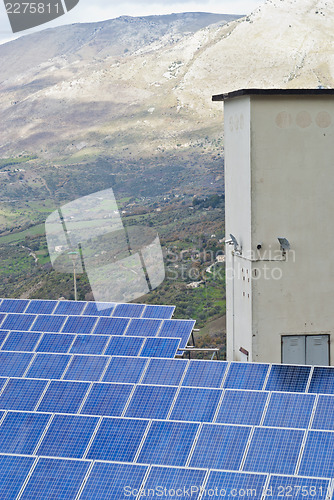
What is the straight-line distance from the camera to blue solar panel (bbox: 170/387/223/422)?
1131cm

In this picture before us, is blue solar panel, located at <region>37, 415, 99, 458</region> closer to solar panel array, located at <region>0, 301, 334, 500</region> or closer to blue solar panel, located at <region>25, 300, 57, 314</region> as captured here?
solar panel array, located at <region>0, 301, 334, 500</region>

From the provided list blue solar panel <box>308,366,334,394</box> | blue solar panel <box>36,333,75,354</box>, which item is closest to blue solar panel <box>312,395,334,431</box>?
blue solar panel <box>308,366,334,394</box>

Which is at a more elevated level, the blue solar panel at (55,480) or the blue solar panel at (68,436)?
the blue solar panel at (55,480)

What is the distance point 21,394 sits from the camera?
12.5 meters

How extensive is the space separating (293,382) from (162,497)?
4.27 m

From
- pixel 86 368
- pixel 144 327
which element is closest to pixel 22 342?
pixel 144 327

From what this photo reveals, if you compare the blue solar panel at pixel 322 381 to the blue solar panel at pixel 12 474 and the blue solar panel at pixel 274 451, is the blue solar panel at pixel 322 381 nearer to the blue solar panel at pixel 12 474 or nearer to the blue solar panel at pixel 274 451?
the blue solar panel at pixel 274 451

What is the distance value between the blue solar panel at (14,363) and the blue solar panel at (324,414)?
267 inches

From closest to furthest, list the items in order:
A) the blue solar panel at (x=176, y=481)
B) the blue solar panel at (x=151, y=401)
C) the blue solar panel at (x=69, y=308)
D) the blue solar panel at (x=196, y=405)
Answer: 1. the blue solar panel at (x=176, y=481)
2. the blue solar panel at (x=196, y=405)
3. the blue solar panel at (x=151, y=401)
4. the blue solar panel at (x=69, y=308)

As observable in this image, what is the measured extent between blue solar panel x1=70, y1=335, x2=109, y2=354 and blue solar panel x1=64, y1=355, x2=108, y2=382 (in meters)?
1.55

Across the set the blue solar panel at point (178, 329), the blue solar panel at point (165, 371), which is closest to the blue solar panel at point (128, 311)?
the blue solar panel at point (178, 329)

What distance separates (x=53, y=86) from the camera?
128875 millimetres

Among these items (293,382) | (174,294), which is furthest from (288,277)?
(174,294)

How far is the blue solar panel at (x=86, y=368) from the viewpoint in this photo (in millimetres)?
14188
